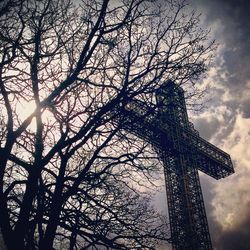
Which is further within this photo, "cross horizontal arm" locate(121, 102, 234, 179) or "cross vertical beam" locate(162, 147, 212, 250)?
"cross horizontal arm" locate(121, 102, 234, 179)

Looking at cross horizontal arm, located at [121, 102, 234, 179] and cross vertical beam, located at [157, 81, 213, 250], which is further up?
cross horizontal arm, located at [121, 102, 234, 179]

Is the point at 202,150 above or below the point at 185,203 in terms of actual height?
above

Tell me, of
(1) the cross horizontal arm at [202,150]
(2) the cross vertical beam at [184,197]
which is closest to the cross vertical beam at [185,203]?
(2) the cross vertical beam at [184,197]

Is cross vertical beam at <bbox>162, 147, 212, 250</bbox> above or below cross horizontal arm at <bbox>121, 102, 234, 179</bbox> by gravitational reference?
below

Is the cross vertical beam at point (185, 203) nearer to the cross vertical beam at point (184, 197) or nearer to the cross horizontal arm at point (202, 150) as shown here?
the cross vertical beam at point (184, 197)

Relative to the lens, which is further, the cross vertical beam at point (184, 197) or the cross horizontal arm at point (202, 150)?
the cross horizontal arm at point (202, 150)

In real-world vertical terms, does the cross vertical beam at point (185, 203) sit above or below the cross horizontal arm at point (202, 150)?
below

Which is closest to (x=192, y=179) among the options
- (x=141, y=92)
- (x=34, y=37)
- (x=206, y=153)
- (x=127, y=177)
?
(x=206, y=153)

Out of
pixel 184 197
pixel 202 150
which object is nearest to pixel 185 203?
pixel 184 197

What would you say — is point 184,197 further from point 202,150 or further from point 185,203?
point 202,150

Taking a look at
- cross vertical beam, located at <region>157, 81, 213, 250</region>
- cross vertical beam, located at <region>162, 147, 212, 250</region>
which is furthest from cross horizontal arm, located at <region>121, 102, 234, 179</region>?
cross vertical beam, located at <region>162, 147, 212, 250</region>

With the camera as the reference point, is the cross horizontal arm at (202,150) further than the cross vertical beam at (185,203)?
Yes

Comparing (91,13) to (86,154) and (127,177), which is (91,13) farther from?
(127,177)

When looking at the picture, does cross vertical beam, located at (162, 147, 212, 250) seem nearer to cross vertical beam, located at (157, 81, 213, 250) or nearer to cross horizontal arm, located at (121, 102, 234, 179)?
cross vertical beam, located at (157, 81, 213, 250)
